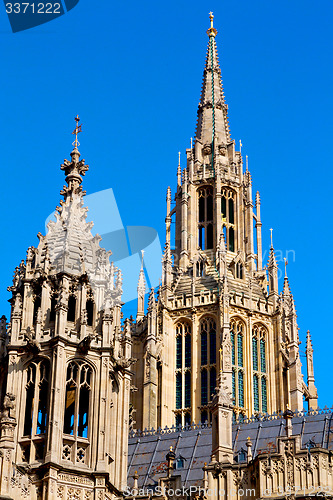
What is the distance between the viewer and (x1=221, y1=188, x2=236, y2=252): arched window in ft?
346

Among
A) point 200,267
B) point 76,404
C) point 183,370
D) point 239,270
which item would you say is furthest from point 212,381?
point 76,404

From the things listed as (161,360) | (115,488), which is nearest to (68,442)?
(115,488)

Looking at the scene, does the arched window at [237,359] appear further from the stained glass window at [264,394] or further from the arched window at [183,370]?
the arched window at [183,370]

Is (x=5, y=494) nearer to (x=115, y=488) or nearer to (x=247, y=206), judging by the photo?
(x=115, y=488)

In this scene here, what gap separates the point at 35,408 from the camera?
51875 millimetres

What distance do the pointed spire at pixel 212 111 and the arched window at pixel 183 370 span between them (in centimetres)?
2221

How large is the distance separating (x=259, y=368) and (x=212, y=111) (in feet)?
97.0

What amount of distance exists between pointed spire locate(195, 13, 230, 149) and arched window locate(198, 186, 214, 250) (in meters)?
6.15

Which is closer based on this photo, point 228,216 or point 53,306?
point 53,306

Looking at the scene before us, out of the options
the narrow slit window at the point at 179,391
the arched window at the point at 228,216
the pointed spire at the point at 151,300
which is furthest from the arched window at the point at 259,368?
the arched window at the point at 228,216

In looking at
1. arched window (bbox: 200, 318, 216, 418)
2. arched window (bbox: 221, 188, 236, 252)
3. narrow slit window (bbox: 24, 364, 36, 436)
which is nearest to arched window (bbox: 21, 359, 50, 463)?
narrow slit window (bbox: 24, 364, 36, 436)

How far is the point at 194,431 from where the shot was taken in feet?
231

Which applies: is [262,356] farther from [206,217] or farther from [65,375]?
[65,375]

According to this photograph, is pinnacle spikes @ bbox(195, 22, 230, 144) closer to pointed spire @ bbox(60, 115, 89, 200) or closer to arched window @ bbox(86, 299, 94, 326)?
pointed spire @ bbox(60, 115, 89, 200)
